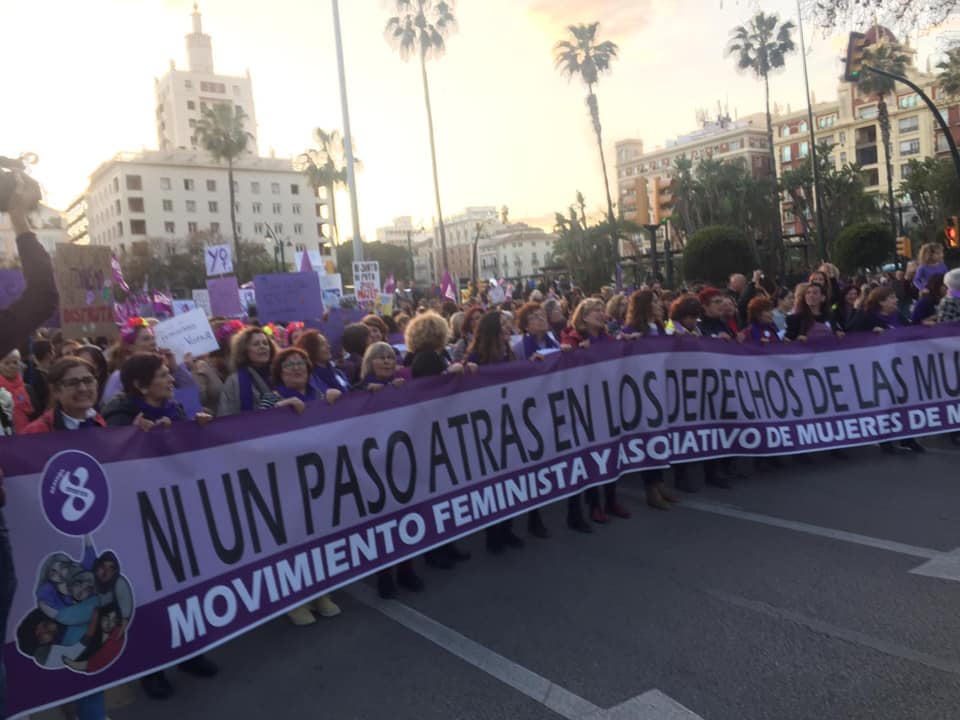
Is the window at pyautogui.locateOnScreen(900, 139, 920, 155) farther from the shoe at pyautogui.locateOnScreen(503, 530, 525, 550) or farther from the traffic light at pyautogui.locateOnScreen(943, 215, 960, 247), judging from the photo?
the shoe at pyautogui.locateOnScreen(503, 530, 525, 550)

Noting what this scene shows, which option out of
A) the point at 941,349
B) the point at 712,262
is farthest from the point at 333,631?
the point at 712,262

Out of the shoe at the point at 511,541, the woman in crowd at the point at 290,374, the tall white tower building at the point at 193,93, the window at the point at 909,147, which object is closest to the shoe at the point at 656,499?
the shoe at the point at 511,541

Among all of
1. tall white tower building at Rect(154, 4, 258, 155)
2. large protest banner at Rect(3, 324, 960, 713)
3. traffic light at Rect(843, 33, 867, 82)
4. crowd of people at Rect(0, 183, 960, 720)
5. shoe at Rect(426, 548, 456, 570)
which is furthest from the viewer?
tall white tower building at Rect(154, 4, 258, 155)

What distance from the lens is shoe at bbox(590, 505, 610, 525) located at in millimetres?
5965

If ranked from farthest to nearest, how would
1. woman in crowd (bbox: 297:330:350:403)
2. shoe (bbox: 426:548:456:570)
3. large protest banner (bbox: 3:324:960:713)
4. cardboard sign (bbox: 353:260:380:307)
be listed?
cardboard sign (bbox: 353:260:380:307)
woman in crowd (bbox: 297:330:350:403)
shoe (bbox: 426:548:456:570)
large protest banner (bbox: 3:324:960:713)

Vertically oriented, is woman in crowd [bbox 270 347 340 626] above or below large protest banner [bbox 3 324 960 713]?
above

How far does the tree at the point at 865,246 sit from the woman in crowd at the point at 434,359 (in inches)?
1187

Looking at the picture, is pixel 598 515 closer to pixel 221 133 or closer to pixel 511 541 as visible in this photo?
pixel 511 541

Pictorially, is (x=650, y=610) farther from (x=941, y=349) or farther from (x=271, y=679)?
(x=941, y=349)

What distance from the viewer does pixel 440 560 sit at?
5281 mm

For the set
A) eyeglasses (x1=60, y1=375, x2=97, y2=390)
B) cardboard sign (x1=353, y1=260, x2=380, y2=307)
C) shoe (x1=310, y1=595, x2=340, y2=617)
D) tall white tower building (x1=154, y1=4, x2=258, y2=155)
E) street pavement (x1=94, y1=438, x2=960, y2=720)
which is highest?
tall white tower building (x1=154, y1=4, x2=258, y2=155)

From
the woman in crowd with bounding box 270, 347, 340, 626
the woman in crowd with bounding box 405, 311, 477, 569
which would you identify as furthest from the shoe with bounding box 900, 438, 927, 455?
the woman in crowd with bounding box 270, 347, 340, 626

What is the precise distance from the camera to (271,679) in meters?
3.87

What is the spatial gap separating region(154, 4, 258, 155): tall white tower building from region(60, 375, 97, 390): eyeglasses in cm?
11609
